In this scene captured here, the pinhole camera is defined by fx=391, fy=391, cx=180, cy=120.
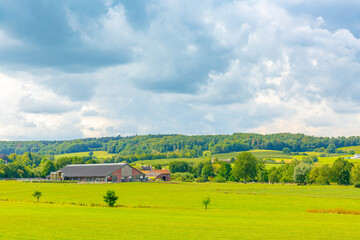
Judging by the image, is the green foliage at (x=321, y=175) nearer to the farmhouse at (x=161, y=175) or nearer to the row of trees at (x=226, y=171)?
the row of trees at (x=226, y=171)

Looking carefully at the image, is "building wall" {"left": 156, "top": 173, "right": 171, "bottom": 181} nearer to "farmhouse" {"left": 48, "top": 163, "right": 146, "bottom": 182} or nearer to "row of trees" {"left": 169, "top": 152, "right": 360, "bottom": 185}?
"row of trees" {"left": 169, "top": 152, "right": 360, "bottom": 185}

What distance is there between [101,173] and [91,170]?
21.8ft

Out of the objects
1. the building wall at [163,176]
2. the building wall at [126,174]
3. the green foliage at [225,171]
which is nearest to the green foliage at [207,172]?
the green foliage at [225,171]

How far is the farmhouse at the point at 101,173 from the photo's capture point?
131375 millimetres

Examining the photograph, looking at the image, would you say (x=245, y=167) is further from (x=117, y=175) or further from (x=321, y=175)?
(x=117, y=175)

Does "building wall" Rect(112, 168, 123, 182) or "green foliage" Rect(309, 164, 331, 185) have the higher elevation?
"building wall" Rect(112, 168, 123, 182)

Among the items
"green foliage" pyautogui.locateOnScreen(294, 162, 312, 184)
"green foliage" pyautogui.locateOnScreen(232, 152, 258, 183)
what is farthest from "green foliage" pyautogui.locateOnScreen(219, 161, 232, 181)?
"green foliage" pyautogui.locateOnScreen(294, 162, 312, 184)

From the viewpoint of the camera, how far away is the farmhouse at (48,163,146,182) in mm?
131375

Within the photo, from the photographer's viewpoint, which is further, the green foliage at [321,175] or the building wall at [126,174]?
the building wall at [126,174]

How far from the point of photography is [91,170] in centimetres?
13738

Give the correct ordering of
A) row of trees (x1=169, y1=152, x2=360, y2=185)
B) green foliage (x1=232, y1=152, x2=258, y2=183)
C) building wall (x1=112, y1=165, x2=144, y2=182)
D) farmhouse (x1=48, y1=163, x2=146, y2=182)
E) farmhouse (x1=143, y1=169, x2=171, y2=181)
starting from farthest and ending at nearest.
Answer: farmhouse (x1=143, y1=169, x2=171, y2=181) < green foliage (x1=232, y1=152, x2=258, y2=183) < building wall (x1=112, y1=165, x2=144, y2=182) < farmhouse (x1=48, y1=163, x2=146, y2=182) < row of trees (x1=169, y1=152, x2=360, y2=185)

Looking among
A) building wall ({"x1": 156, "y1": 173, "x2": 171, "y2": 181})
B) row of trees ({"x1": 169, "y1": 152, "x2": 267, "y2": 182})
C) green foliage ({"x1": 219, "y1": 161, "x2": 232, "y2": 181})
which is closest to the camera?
row of trees ({"x1": 169, "y1": 152, "x2": 267, "y2": 182})

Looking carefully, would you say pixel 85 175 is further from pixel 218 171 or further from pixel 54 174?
pixel 218 171

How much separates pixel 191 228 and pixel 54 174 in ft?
434
